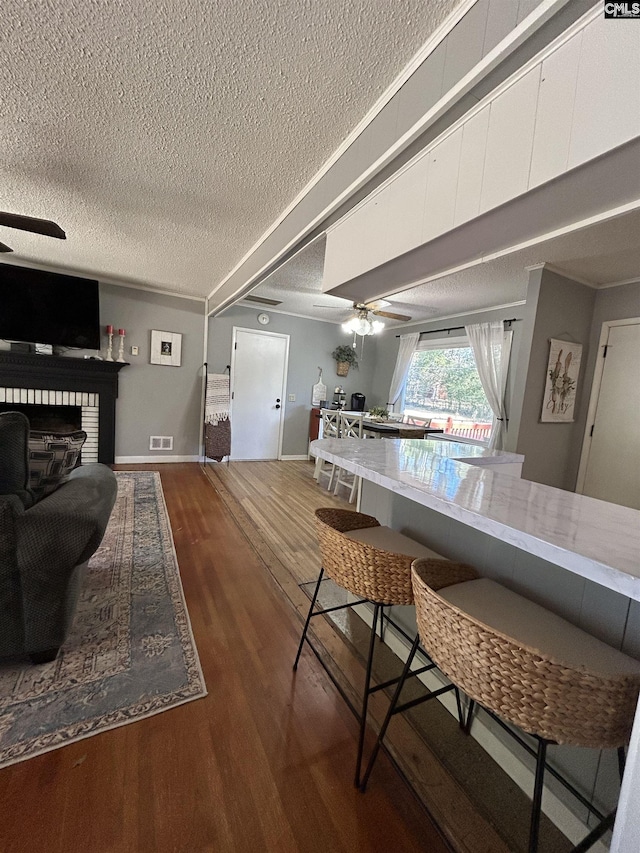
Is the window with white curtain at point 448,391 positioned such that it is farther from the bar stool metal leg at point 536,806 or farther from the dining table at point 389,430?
the bar stool metal leg at point 536,806

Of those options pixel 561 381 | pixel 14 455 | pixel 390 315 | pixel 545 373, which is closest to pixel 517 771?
pixel 14 455

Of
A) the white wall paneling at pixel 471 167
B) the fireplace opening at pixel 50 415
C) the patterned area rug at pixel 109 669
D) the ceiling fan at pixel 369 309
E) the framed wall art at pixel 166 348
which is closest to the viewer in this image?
the white wall paneling at pixel 471 167

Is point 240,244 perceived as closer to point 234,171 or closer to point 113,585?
point 234,171

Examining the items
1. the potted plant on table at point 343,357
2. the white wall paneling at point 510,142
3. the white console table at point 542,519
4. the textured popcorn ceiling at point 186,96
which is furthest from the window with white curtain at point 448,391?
the white wall paneling at point 510,142

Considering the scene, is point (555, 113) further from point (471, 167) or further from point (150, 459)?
point (150, 459)

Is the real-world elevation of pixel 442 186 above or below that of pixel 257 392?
above

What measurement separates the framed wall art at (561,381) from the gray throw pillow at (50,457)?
347 centimetres

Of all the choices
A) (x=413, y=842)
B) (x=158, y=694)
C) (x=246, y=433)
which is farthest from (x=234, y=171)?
(x=246, y=433)

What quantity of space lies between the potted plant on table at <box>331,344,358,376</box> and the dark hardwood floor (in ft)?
16.3

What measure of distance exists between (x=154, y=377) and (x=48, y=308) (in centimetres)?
140

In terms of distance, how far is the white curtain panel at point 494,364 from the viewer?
405 centimetres

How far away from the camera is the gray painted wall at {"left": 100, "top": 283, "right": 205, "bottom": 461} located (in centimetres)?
477

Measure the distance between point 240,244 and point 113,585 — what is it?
275 centimetres

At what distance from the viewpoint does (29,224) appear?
2.09 meters
